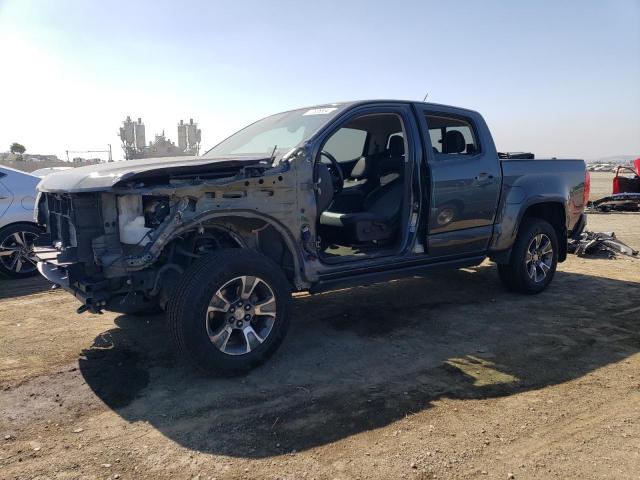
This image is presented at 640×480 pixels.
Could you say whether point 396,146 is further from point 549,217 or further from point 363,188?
point 549,217

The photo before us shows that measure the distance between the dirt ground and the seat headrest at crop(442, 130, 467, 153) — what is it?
5.59 ft

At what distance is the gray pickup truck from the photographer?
139 inches

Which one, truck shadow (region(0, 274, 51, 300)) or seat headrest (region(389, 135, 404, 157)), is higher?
seat headrest (region(389, 135, 404, 157))

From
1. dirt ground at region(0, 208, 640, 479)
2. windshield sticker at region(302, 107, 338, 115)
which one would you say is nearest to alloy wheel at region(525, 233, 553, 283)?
dirt ground at region(0, 208, 640, 479)

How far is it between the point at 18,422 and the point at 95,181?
1593 mm

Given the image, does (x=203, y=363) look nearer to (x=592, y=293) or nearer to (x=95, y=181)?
(x=95, y=181)

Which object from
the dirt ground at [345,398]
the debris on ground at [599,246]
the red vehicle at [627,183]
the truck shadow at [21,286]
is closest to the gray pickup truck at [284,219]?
the dirt ground at [345,398]

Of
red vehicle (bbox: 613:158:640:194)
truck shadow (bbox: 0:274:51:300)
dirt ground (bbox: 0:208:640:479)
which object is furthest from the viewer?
red vehicle (bbox: 613:158:640:194)

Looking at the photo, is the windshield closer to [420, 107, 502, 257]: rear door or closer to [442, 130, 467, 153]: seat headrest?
[420, 107, 502, 257]: rear door

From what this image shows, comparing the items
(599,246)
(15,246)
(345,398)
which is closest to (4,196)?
(15,246)

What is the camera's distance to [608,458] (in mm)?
2730

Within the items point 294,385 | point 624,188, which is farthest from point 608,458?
point 624,188

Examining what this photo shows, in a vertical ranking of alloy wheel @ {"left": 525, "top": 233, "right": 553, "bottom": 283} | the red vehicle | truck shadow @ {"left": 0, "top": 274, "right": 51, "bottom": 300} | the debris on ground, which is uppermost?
the red vehicle

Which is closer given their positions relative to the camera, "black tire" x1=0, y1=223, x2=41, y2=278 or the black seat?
the black seat
